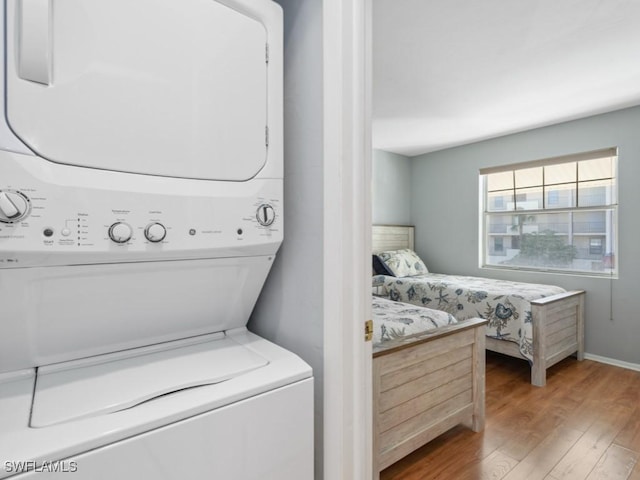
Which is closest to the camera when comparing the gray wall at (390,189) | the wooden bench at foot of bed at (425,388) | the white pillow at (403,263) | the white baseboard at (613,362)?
the wooden bench at foot of bed at (425,388)

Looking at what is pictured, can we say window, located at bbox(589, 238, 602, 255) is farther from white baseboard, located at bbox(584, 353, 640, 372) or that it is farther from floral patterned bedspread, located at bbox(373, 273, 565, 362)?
white baseboard, located at bbox(584, 353, 640, 372)

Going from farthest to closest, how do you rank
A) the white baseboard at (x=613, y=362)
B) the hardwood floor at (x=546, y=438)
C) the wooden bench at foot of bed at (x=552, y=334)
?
1. the white baseboard at (x=613, y=362)
2. the wooden bench at foot of bed at (x=552, y=334)
3. the hardwood floor at (x=546, y=438)

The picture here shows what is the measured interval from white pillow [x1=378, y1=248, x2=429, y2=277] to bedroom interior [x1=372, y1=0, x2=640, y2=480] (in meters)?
0.23

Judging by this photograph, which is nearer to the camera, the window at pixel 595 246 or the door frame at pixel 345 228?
the door frame at pixel 345 228

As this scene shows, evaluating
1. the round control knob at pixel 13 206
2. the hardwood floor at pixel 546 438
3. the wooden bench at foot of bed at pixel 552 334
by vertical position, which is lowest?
the hardwood floor at pixel 546 438

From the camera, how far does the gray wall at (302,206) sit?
964mm

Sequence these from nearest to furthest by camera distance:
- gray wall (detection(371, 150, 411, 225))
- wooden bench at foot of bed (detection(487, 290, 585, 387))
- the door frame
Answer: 1. the door frame
2. wooden bench at foot of bed (detection(487, 290, 585, 387))
3. gray wall (detection(371, 150, 411, 225))

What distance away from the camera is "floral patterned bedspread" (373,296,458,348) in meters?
1.80

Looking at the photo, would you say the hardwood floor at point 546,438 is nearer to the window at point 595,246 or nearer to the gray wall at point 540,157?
the gray wall at point 540,157

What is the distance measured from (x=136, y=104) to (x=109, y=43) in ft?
0.42

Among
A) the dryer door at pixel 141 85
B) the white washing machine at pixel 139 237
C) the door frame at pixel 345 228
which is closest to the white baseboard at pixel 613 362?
the door frame at pixel 345 228

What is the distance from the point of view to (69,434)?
566 mm

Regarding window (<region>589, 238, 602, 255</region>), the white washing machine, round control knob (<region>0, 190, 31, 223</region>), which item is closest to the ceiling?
window (<region>589, 238, 602, 255</region>)

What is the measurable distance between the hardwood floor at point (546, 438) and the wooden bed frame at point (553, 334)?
19 cm
